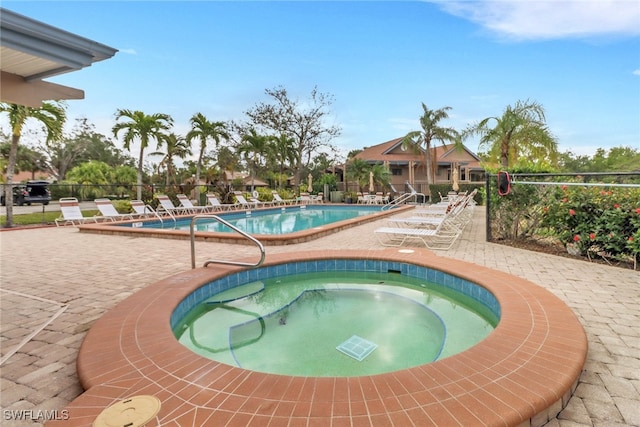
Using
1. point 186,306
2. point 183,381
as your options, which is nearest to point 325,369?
point 183,381

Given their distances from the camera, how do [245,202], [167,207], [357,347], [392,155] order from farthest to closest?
1. [392,155]
2. [245,202]
3. [167,207]
4. [357,347]

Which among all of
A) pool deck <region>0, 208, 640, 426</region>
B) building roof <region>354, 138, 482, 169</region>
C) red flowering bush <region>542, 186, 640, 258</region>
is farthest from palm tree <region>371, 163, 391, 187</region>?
red flowering bush <region>542, 186, 640, 258</region>

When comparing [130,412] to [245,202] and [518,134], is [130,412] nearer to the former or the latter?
[245,202]

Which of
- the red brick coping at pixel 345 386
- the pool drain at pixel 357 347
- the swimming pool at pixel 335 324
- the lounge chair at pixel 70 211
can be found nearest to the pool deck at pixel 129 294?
the red brick coping at pixel 345 386

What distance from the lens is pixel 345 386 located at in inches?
76.9

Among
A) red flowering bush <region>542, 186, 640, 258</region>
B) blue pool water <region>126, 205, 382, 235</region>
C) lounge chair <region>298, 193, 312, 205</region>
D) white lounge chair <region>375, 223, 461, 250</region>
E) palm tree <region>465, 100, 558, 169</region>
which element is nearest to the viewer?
red flowering bush <region>542, 186, 640, 258</region>

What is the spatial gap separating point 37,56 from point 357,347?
3.32 meters

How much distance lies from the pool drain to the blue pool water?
22.2ft

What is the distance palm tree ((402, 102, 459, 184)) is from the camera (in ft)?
82.0

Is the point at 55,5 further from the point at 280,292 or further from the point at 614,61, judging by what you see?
the point at 614,61

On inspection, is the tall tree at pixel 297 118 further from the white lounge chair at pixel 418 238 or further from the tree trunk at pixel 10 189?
the white lounge chair at pixel 418 238

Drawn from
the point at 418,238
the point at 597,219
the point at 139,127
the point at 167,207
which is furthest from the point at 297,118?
the point at 597,219

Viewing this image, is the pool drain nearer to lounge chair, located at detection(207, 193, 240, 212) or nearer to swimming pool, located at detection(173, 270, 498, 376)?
swimming pool, located at detection(173, 270, 498, 376)

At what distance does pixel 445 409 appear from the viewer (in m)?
1.72
